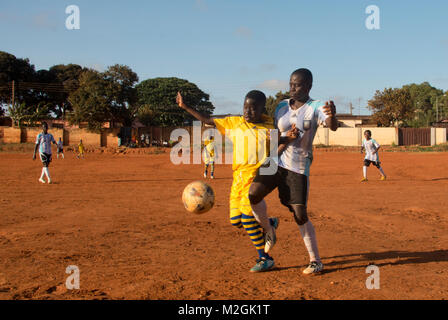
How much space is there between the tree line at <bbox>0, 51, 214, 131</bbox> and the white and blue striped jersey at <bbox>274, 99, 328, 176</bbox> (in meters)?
39.1

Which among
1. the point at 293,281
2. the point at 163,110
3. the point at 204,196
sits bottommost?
the point at 293,281

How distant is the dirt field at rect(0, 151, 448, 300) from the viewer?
450 cm

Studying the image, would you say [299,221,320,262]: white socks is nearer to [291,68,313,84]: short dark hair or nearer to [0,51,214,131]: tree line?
[291,68,313,84]: short dark hair

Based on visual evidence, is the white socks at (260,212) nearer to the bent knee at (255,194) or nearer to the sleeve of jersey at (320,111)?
the bent knee at (255,194)

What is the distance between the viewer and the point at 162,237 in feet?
23.5

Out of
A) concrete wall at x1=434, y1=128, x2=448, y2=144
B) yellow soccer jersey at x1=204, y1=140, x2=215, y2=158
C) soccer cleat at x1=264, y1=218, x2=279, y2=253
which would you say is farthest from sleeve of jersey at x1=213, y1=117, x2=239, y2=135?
concrete wall at x1=434, y1=128, x2=448, y2=144

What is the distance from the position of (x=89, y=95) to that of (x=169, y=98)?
2262cm

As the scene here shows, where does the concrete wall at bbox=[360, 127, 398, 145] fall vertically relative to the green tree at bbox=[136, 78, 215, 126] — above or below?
below

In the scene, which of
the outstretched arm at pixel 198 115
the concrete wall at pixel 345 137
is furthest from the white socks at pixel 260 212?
the concrete wall at pixel 345 137

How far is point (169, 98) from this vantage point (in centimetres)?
6412

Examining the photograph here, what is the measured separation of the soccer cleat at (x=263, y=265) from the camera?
5172 millimetres

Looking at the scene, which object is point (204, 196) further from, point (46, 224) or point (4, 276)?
point (46, 224)

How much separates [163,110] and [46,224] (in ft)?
172
